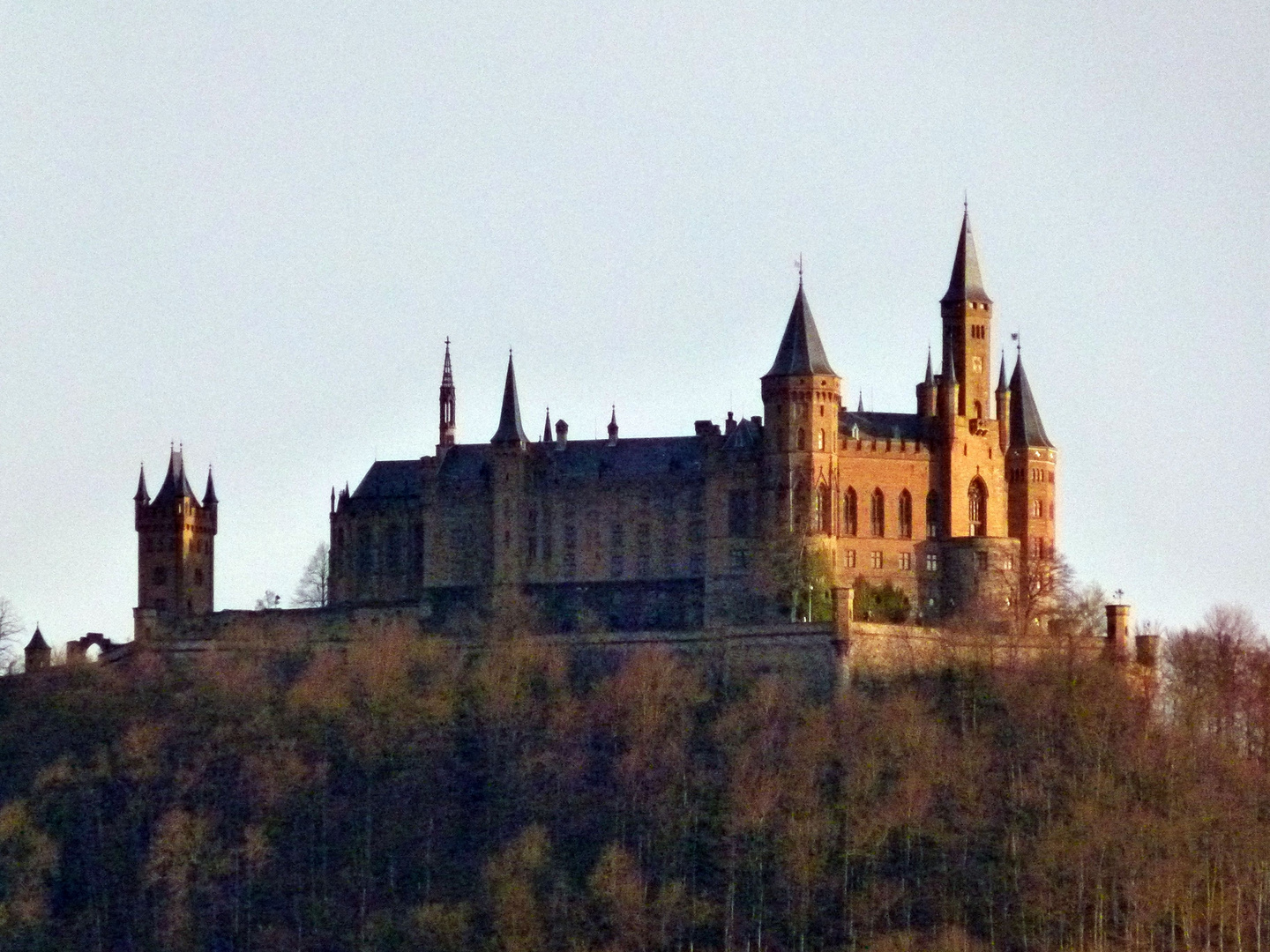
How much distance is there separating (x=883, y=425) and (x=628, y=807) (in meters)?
17.7

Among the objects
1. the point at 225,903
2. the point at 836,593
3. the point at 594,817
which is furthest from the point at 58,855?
the point at 836,593

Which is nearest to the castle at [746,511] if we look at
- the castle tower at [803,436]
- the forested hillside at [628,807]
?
the castle tower at [803,436]

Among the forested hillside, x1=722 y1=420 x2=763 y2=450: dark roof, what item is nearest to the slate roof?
x1=722 y1=420 x2=763 y2=450: dark roof

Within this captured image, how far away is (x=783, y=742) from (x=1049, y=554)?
48.1 feet

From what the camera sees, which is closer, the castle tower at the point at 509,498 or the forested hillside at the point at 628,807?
the forested hillside at the point at 628,807

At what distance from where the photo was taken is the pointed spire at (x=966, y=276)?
130 metres

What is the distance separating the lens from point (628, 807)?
380 ft

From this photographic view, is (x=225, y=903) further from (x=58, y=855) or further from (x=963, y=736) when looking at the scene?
(x=963, y=736)

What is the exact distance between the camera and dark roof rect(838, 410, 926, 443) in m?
128

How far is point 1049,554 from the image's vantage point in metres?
129

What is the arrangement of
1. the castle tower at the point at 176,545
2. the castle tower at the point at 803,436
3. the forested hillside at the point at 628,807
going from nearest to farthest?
1. the forested hillside at the point at 628,807
2. the castle tower at the point at 803,436
3. the castle tower at the point at 176,545

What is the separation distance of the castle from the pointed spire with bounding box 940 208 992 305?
58 millimetres

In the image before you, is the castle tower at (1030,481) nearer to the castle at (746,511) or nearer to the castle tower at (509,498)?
the castle at (746,511)

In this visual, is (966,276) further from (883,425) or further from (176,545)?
(176,545)
